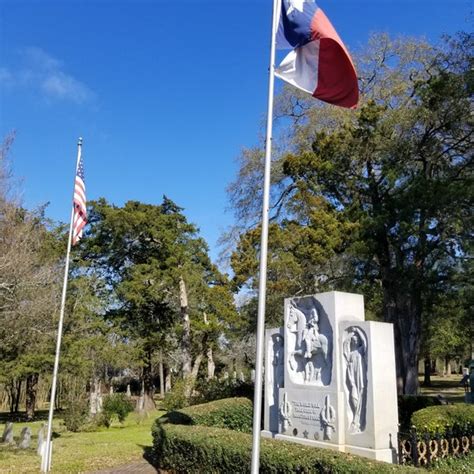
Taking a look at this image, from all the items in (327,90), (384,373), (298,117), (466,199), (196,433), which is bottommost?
(196,433)

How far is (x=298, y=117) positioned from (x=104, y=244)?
1344 cm

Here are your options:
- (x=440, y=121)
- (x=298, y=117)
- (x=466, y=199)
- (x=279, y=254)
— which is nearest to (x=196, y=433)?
(x=279, y=254)

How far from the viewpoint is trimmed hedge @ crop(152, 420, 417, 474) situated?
7312 mm

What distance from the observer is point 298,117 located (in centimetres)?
2711

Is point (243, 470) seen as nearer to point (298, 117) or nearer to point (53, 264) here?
point (53, 264)

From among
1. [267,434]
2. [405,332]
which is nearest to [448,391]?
[405,332]

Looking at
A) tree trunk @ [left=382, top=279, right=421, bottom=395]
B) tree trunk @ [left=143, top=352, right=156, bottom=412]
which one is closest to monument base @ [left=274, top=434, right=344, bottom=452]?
tree trunk @ [left=382, top=279, right=421, bottom=395]

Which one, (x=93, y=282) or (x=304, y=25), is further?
(x=93, y=282)

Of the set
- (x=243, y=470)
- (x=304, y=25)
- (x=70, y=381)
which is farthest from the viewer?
(x=70, y=381)

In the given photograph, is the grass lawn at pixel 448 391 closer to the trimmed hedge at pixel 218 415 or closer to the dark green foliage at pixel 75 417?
the trimmed hedge at pixel 218 415

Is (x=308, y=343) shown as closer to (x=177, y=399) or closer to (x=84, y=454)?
(x=84, y=454)

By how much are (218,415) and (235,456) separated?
16.0 ft

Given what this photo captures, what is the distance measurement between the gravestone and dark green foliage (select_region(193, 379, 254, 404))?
962 cm

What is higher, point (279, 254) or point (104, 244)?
point (104, 244)
